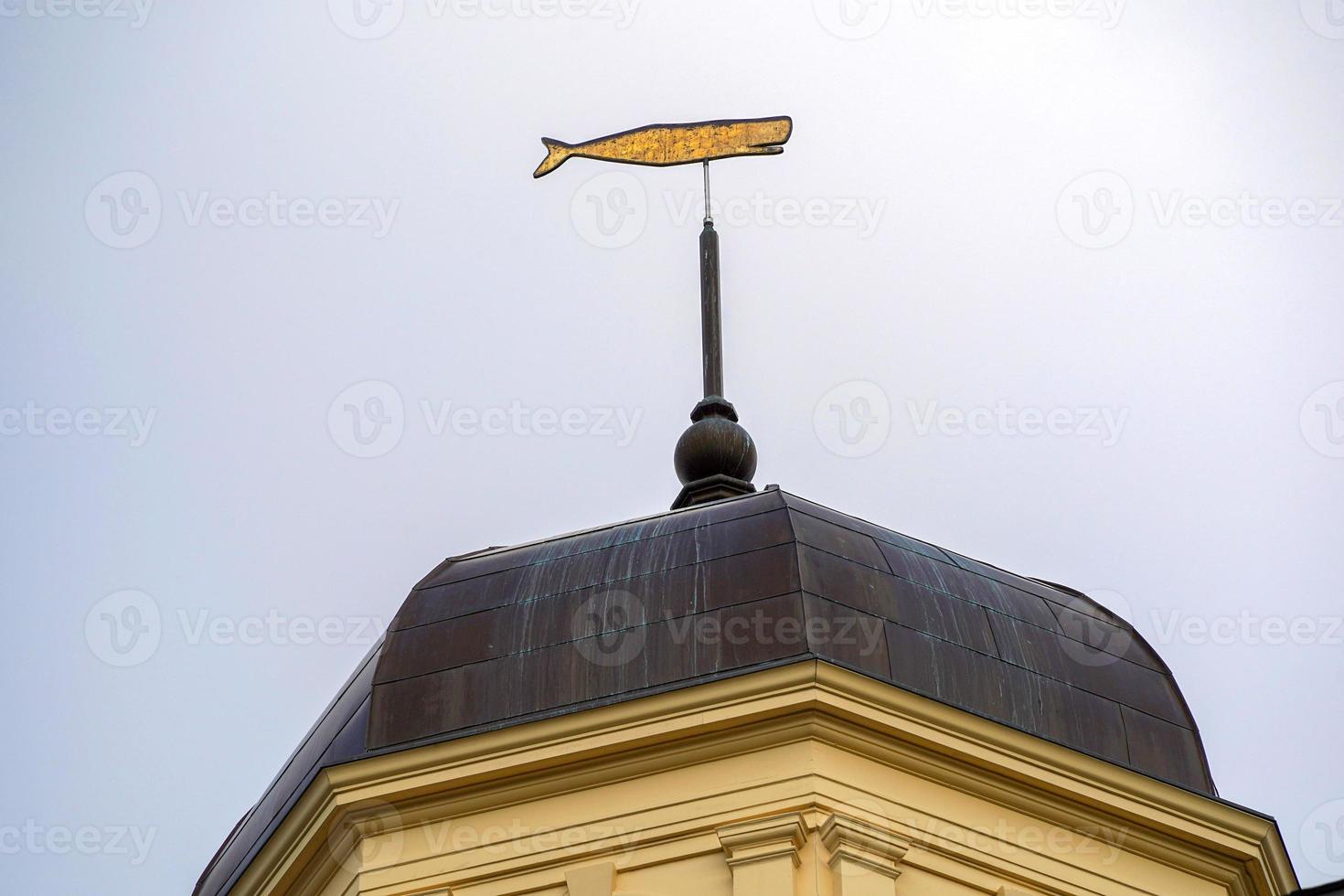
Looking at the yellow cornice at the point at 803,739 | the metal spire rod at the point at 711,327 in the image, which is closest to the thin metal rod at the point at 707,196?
the metal spire rod at the point at 711,327

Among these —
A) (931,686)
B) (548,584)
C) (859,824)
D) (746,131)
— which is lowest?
(859,824)

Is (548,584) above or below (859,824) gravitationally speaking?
above

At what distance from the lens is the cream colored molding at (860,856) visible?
19.4 meters

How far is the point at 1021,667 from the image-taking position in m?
21.2

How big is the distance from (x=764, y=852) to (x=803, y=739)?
0.97 m

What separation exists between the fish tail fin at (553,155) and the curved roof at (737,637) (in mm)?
3734

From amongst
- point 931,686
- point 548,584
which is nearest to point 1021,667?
point 931,686

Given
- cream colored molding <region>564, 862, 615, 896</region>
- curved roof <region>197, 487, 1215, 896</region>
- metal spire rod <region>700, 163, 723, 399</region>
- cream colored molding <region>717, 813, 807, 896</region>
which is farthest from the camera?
metal spire rod <region>700, 163, 723, 399</region>

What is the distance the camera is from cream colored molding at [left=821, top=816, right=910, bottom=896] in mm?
19422

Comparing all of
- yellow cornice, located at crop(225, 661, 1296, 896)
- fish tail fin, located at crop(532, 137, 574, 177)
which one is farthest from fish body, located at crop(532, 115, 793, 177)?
yellow cornice, located at crop(225, 661, 1296, 896)

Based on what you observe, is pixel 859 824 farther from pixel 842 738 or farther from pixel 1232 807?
pixel 1232 807

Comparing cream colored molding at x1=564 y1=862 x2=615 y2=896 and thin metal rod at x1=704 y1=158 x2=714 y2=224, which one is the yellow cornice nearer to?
cream colored molding at x1=564 y1=862 x2=615 y2=896

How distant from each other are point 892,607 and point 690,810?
2419mm

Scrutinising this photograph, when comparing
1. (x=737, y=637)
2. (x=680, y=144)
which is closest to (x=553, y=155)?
(x=680, y=144)
